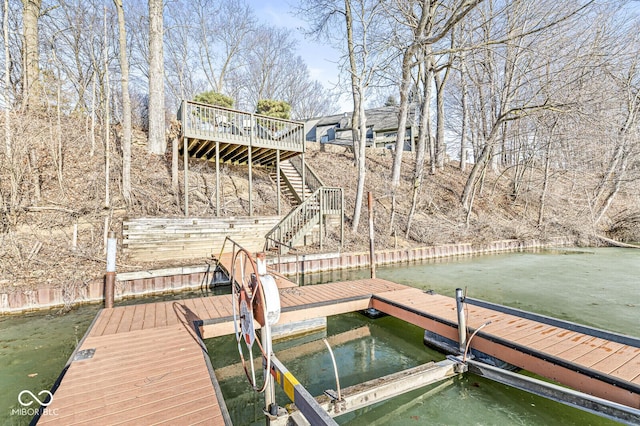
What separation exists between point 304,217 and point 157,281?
4.45 metres

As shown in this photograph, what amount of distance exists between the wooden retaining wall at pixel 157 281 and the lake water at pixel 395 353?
12.7 inches

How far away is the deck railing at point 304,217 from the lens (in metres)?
8.99

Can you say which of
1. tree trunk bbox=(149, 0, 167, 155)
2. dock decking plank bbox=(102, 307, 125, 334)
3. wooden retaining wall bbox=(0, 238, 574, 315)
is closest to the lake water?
wooden retaining wall bbox=(0, 238, 574, 315)

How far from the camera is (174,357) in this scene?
3.10 meters

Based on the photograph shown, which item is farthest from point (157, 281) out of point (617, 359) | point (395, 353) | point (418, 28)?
point (418, 28)

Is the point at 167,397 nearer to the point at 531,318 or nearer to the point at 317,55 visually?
the point at 531,318

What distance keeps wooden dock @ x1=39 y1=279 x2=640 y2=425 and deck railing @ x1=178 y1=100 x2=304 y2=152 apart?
244 inches

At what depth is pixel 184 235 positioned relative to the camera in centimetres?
810

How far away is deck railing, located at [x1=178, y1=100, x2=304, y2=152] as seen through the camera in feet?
30.2

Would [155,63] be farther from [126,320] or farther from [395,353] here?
[395,353]

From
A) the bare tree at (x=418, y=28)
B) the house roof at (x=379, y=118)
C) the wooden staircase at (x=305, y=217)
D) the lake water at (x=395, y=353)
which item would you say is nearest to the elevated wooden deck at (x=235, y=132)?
the wooden staircase at (x=305, y=217)

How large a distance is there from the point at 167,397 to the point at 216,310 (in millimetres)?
2190

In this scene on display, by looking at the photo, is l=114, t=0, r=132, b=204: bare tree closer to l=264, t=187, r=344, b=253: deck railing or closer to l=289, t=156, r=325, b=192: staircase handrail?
l=264, t=187, r=344, b=253: deck railing

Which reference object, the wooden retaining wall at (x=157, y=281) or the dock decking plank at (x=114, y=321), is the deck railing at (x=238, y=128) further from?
the dock decking plank at (x=114, y=321)
